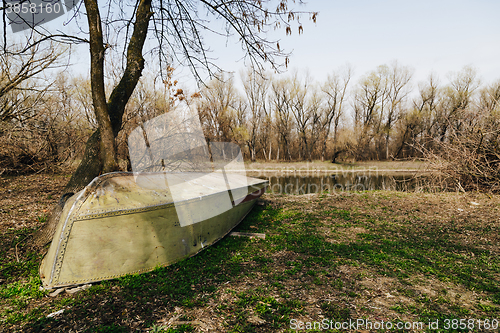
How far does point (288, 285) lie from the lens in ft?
10.6

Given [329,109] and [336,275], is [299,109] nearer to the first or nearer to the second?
[329,109]

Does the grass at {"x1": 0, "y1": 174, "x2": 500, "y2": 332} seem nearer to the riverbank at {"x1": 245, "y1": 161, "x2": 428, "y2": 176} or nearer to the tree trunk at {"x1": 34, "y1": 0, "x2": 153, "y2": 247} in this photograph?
the tree trunk at {"x1": 34, "y1": 0, "x2": 153, "y2": 247}

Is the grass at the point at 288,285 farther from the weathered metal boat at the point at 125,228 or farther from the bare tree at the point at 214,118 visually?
the bare tree at the point at 214,118

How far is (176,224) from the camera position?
3.68 metres

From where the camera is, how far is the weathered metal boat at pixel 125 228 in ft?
9.76

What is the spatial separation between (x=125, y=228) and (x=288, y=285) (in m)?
2.34

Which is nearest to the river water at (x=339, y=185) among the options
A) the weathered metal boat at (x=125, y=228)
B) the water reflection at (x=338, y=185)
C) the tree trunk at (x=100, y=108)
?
the water reflection at (x=338, y=185)

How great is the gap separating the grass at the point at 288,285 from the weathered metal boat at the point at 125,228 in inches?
7.5

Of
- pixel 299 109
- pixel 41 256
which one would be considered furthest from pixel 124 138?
pixel 299 109

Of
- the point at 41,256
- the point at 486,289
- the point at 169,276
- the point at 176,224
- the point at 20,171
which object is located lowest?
the point at 486,289

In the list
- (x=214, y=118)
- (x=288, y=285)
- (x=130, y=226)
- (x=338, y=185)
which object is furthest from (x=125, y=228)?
(x=214, y=118)

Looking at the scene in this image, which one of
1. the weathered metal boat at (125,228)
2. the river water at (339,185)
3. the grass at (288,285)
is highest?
the weathered metal boat at (125,228)

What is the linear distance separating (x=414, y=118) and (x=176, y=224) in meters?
41.4

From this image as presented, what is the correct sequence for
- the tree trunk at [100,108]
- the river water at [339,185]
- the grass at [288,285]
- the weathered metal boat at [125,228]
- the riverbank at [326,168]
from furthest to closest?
the riverbank at [326,168] → the river water at [339,185] → the tree trunk at [100,108] → the weathered metal boat at [125,228] → the grass at [288,285]
